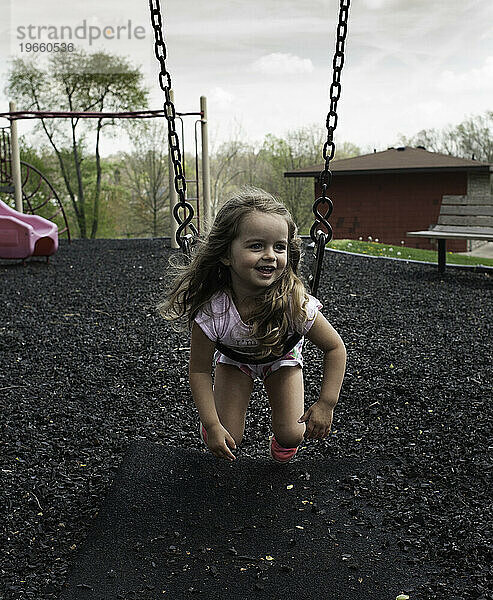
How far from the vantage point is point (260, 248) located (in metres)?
2.22

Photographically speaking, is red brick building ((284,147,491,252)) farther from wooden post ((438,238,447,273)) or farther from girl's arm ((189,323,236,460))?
girl's arm ((189,323,236,460))

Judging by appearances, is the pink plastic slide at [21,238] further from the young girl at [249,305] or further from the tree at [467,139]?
the tree at [467,139]

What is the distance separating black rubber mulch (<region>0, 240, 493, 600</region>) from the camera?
2.21m

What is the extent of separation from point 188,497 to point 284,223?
1.17 meters

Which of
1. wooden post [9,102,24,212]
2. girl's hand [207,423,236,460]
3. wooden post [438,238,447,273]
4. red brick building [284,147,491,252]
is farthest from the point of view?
red brick building [284,147,491,252]

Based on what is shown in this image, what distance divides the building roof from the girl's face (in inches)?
565

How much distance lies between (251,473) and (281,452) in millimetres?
167

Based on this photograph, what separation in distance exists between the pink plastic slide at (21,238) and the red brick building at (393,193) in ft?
30.1

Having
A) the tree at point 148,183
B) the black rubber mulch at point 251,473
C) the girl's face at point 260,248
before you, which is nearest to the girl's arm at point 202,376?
the girl's face at point 260,248

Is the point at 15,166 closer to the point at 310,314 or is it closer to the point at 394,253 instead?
the point at 394,253

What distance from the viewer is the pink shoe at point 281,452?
8.98ft

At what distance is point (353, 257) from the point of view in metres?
9.03

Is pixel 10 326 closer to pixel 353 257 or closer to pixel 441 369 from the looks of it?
pixel 441 369

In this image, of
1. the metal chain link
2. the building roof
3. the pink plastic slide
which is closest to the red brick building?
the building roof
